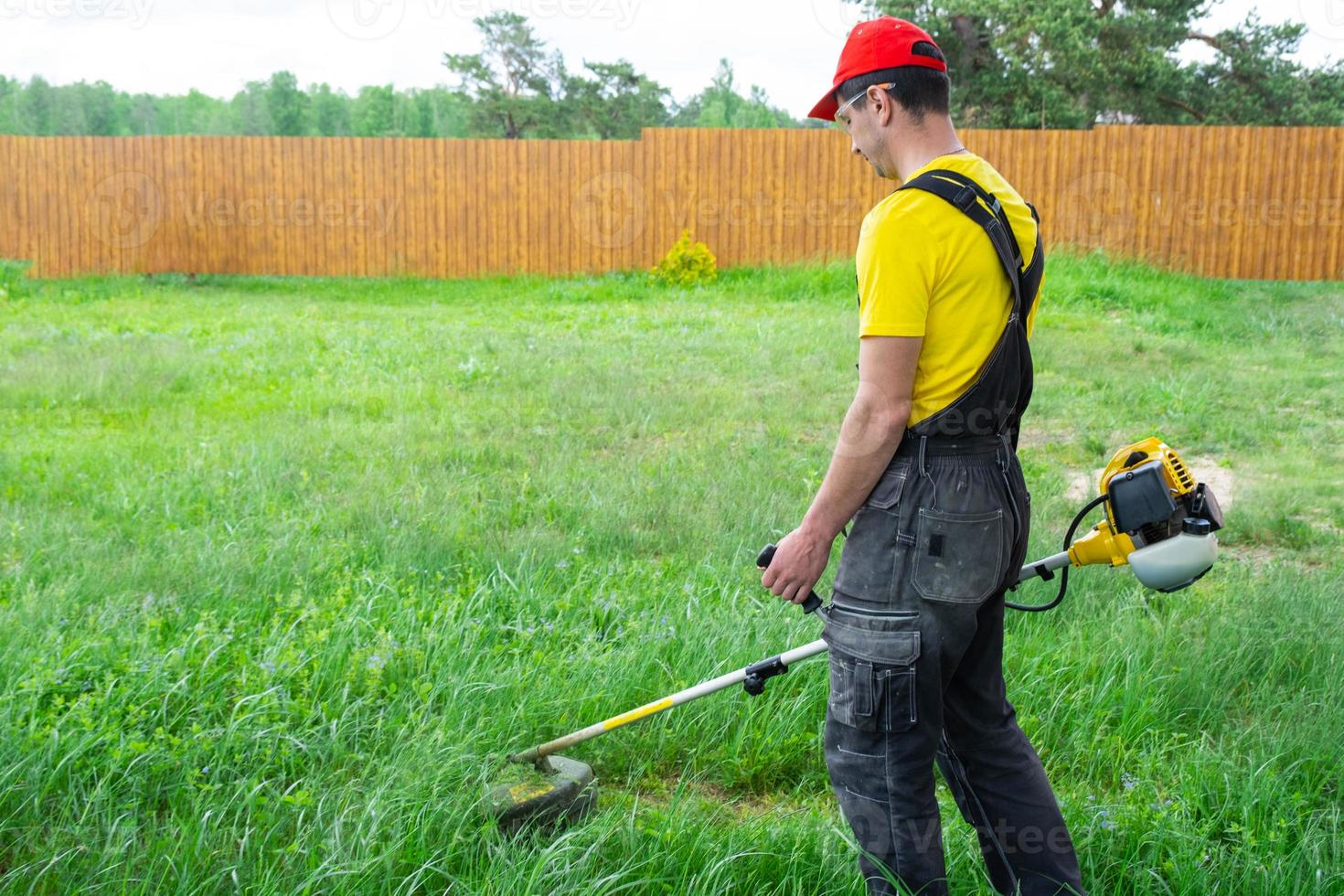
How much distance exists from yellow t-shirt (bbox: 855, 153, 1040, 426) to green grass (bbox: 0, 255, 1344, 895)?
1126 mm

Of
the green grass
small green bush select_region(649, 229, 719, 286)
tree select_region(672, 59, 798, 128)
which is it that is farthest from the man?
tree select_region(672, 59, 798, 128)

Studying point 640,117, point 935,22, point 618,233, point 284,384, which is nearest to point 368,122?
point 640,117

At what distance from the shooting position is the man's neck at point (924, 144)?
2.16 meters

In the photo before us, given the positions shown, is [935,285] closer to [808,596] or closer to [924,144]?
[924,144]

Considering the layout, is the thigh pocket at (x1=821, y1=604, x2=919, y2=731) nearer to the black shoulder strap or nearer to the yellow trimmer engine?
the yellow trimmer engine

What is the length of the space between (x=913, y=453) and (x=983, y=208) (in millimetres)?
460

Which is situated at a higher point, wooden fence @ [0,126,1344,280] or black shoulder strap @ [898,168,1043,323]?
wooden fence @ [0,126,1344,280]

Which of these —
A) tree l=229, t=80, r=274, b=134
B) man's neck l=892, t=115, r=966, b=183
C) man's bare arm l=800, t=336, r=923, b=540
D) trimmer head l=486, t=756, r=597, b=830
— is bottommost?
trimmer head l=486, t=756, r=597, b=830

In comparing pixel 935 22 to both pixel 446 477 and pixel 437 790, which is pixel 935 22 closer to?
→ pixel 446 477

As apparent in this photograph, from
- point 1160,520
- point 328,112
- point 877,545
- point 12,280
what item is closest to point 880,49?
point 877,545

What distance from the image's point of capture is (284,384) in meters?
7.49

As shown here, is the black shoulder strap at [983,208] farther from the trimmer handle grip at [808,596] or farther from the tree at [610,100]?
the tree at [610,100]

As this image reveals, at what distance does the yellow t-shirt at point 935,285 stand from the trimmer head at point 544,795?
48.2 inches

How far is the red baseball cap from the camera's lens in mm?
2107
